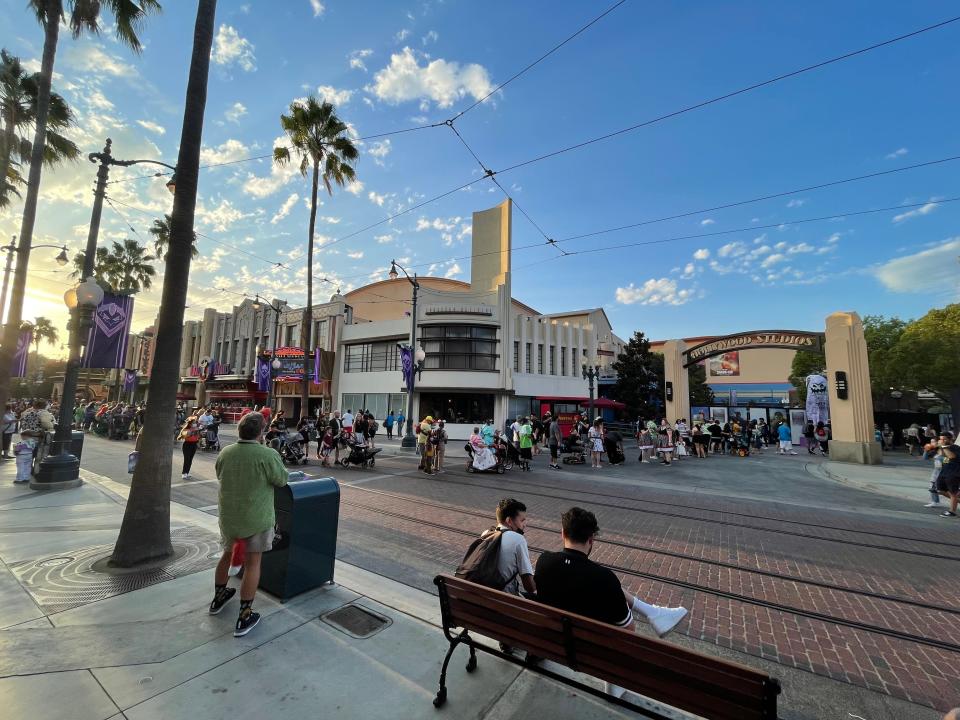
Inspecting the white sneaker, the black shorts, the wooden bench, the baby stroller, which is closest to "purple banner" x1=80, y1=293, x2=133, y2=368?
the wooden bench

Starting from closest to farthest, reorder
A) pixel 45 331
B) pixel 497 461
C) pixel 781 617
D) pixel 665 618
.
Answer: pixel 665 618
pixel 781 617
pixel 497 461
pixel 45 331

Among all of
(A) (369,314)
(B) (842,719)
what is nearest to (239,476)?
(B) (842,719)

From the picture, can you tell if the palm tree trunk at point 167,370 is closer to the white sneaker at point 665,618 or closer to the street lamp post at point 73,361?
the street lamp post at point 73,361

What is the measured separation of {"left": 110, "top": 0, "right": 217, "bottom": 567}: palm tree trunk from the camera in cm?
484

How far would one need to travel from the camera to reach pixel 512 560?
320 centimetres

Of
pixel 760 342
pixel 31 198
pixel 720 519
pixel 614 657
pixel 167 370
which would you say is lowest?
pixel 720 519

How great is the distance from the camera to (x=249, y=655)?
3135mm

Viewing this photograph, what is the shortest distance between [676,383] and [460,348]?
14.2 meters

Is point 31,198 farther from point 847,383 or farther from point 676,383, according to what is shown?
point 847,383

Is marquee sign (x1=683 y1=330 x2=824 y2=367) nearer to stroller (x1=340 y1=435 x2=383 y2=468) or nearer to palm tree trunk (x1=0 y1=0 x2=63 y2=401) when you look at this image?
stroller (x1=340 y1=435 x2=383 y2=468)

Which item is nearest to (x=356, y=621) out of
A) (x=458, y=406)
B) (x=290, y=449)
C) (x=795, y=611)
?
(x=795, y=611)

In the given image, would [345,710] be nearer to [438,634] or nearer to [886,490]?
[438,634]

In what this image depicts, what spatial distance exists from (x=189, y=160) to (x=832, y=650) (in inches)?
348

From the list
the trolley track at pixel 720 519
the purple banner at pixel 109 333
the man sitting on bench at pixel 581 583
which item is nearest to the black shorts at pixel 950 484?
the trolley track at pixel 720 519
